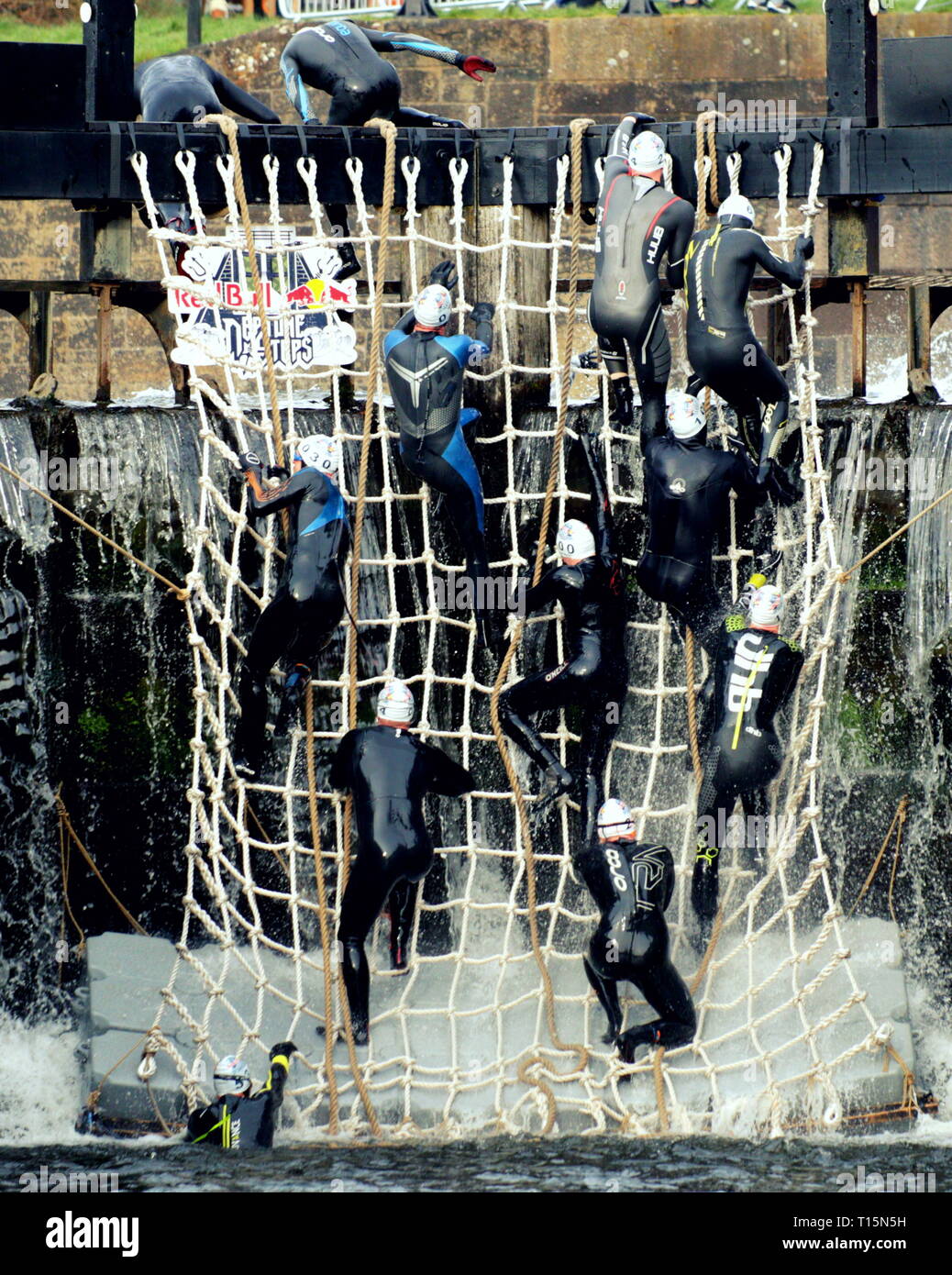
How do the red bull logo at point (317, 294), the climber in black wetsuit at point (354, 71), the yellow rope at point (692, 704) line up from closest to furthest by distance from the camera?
1. the yellow rope at point (692, 704)
2. the red bull logo at point (317, 294)
3. the climber in black wetsuit at point (354, 71)

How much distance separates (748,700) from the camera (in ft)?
36.8

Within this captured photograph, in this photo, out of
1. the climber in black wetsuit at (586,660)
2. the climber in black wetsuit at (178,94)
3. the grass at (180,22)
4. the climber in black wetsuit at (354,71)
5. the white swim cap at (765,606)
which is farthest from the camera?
the grass at (180,22)

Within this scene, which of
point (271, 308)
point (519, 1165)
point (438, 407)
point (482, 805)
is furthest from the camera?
point (482, 805)

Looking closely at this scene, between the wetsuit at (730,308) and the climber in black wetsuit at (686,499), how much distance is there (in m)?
0.26

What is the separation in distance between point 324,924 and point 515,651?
1.85 metres

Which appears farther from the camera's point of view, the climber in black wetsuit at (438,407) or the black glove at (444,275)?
the black glove at (444,275)

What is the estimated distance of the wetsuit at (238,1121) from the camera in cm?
1105

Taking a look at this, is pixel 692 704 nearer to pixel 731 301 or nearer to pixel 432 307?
pixel 731 301

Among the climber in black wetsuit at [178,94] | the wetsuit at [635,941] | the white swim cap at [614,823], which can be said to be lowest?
the wetsuit at [635,941]

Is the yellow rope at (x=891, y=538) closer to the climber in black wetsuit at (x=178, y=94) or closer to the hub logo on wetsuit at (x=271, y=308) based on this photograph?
the hub logo on wetsuit at (x=271, y=308)

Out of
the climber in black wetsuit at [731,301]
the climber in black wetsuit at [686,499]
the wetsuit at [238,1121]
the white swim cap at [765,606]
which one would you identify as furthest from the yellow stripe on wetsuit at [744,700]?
the wetsuit at [238,1121]

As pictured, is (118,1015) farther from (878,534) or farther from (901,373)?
(901,373)

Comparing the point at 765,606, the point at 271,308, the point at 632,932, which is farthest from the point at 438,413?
the point at 632,932

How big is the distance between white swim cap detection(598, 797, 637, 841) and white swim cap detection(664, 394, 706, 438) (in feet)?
6.75
